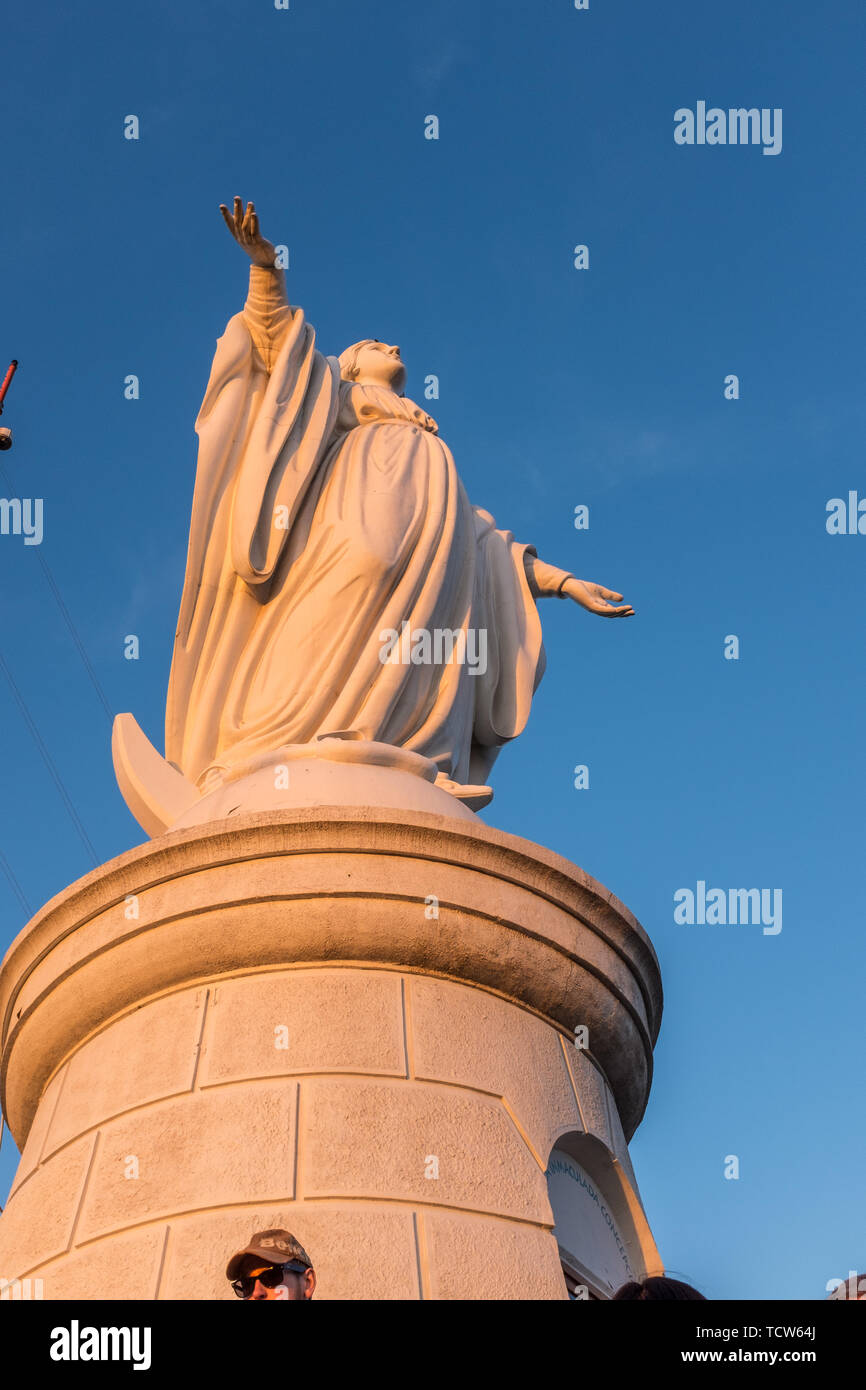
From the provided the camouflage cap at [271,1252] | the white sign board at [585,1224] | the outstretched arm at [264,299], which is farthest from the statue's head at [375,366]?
the camouflage cap at [271,1252]

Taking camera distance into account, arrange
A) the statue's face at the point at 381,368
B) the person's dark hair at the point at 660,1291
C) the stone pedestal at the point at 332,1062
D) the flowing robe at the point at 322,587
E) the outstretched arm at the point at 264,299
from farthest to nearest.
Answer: the statue's face at the point at 381,368 < the outstretched arm at the point at 264,299 < the flowing robe at the point at 322,587 < the stone pedestal at the point at 332,1062 < the person's dark hair at the point at 660,1291

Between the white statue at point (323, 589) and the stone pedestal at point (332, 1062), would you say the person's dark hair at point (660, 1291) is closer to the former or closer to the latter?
the stone pedestal at point (332, 1062)

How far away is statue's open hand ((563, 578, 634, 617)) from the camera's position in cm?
918

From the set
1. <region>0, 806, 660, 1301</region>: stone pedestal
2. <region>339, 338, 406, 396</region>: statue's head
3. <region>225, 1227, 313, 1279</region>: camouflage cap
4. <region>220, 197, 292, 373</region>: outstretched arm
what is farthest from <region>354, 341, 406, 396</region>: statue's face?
<region>225, 1227, 313, 1279</region>: camouflage cap

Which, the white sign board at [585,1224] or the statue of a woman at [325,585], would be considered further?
the statue of a woman at [325,585]

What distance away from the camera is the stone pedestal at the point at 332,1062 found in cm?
534

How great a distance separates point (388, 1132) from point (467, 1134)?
1.08ft

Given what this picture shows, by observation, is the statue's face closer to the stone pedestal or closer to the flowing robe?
the flowing robe

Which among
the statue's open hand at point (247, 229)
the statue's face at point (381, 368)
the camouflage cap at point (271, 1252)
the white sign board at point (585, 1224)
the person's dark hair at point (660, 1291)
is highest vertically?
the statue's face at point (381, 368)

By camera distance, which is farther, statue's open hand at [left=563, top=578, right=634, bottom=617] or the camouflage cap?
statue's open hand at [left=563, top=578, right=634, bottom=617]

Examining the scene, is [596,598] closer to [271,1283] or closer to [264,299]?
[264,299]

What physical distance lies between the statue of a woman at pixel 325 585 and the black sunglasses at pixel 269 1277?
3859mm
